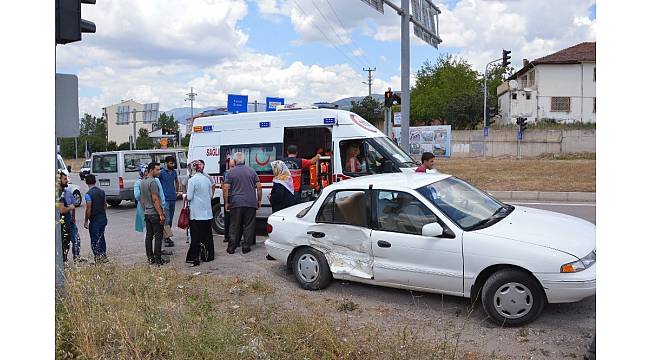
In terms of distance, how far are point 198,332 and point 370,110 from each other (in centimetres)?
Result: 5318

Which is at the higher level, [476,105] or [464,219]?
[476,105]

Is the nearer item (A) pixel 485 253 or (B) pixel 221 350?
(B) pixel 221 350

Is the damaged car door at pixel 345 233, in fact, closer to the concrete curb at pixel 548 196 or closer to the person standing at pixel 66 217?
the person standing at pixel 66 217

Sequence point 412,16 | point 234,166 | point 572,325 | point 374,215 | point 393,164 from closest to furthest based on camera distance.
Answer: point 572,325 → point 374,215 → point 234,166 → point 393,164 → point 412,16

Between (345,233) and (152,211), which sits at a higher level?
(152,211)

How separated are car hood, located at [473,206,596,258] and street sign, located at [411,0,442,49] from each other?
10.4m

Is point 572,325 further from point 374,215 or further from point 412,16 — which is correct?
point 412,16

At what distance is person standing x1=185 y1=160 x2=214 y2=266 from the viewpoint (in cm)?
809

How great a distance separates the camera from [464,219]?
570 centimetres

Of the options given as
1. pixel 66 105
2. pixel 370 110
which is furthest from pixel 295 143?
pixel 370 110

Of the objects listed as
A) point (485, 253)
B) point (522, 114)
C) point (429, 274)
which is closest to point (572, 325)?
point (485, 253)

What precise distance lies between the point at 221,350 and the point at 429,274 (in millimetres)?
A: 2546

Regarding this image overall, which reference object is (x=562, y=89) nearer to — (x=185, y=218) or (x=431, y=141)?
(x=431, y=141)

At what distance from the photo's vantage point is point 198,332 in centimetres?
422
